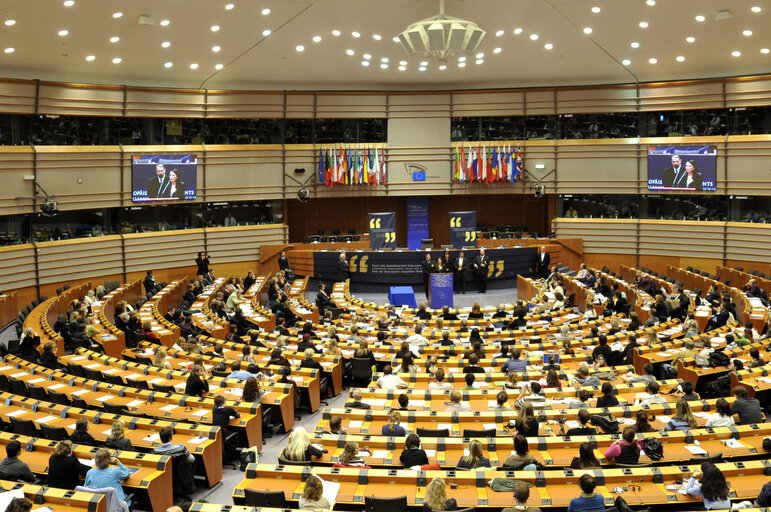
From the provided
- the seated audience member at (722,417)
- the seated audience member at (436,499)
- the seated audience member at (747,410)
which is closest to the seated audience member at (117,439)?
the seated audience member at (436,499)

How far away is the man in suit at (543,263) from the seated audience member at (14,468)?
22.5 metres

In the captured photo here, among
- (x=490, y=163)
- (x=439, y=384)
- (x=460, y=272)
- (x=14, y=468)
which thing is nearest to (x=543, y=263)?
(x=460, y=272)

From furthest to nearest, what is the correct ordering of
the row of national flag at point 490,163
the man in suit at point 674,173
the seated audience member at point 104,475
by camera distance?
the row of national flag at point 490,163 → the man in suit at point 674,173 → the seated audience member at point 104,475

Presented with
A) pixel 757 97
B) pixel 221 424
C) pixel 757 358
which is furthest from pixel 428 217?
pixel 221 424

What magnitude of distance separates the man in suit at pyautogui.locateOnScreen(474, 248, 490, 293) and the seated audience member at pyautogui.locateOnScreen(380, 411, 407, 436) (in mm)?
17203

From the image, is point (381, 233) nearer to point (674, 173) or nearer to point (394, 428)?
point (674, 173)

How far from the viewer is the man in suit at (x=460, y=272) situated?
2723cm

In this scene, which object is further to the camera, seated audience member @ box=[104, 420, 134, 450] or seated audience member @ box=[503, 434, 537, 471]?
seated audience member @ box=[104, 420, 134, 450]

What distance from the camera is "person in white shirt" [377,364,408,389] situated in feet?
42.6

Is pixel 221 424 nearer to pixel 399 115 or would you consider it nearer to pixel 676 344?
pixel 676 344

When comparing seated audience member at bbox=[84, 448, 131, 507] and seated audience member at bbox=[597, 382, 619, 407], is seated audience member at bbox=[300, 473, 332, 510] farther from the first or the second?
seated audience member at bbox=[597, 382, 619, 407]

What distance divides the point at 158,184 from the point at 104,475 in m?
21.6

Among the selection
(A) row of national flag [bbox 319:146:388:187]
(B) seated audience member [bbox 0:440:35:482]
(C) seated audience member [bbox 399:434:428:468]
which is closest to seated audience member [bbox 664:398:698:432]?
(C) seated audience member [bbox 399:434:428:468]

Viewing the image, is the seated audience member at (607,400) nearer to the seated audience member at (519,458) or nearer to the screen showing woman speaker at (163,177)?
the seated audience member at (519,458)
